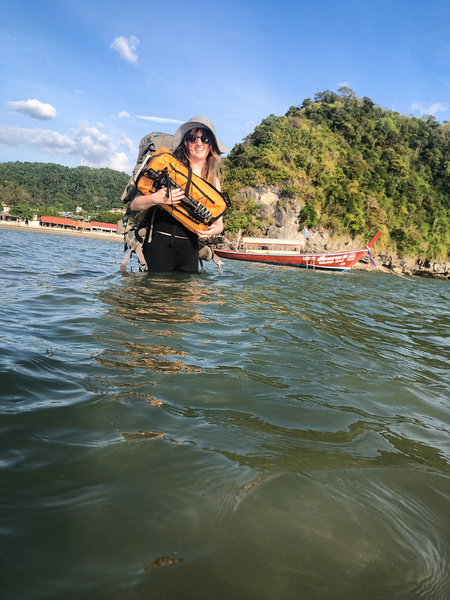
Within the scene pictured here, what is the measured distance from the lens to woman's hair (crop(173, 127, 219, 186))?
16.3 ft

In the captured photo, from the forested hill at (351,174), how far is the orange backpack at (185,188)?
118 ft

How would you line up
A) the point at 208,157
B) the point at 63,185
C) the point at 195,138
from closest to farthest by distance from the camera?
the point at 195,138, the point at 208,157, the point at 63,185

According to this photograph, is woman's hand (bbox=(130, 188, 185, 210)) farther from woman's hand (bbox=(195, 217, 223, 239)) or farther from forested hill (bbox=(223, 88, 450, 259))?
forested hill (bbox=(223, 88, 450, 259))

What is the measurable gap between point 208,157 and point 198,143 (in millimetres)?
285

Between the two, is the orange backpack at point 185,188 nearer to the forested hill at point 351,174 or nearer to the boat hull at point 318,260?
the boat hull at point 318,260

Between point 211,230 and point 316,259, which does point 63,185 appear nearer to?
point 316,259

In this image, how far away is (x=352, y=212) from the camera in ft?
149

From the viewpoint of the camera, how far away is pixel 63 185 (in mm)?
117812

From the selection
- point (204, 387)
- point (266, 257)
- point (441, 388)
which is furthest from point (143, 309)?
point (266, 257)

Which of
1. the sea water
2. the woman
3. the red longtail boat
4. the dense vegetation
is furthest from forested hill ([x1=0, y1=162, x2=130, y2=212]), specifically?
the sea water

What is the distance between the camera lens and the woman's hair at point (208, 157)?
4.96 meters

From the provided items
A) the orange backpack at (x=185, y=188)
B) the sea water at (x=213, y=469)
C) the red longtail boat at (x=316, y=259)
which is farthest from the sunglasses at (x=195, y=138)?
the red longtail boat at (x=316, y=259)

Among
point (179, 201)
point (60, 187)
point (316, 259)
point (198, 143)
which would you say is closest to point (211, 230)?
point (179, 201)

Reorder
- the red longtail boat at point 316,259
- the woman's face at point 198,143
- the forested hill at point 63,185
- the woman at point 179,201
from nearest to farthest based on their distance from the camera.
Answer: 1. the woman at point 179,201
2. the woman's face at point 198,143
3. the red longtail boat at point 316,259
4. the forested hill at point 63,185
